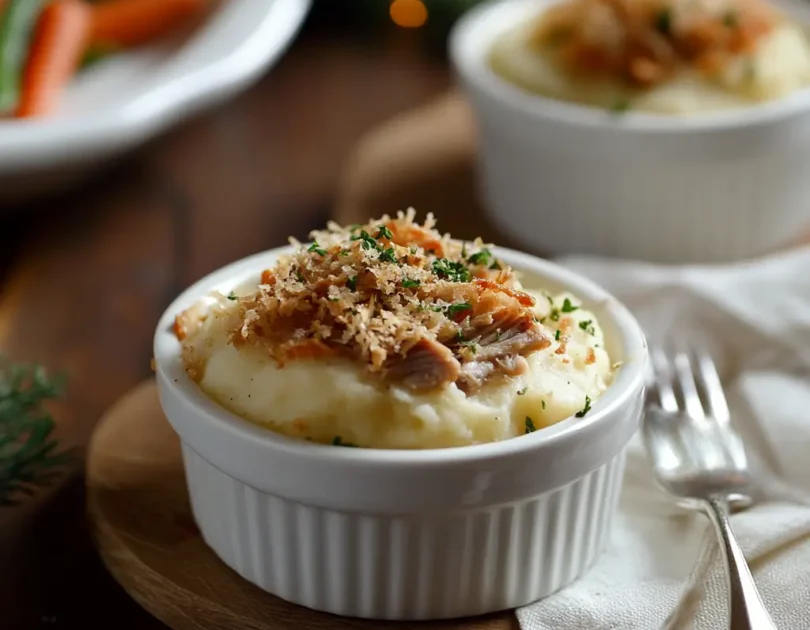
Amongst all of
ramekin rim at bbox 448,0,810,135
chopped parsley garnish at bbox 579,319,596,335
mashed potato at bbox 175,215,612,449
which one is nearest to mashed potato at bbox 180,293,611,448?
mashed potato at bbox 175,215,612,449

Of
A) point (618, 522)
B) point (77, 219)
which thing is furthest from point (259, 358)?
point (77, 219)

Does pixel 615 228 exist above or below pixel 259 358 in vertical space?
below

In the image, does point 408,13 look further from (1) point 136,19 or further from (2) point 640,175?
(2) point 640,175

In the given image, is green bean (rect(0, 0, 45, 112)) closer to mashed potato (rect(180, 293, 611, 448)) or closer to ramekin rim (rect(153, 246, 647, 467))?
ramekin rim (rect(153, 246, 647, 467))

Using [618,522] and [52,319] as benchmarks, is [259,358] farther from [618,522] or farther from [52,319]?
[52,319]

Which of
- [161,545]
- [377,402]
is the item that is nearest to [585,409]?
[377,402]

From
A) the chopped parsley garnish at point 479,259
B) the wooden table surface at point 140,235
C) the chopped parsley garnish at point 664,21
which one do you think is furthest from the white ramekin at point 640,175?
the chopped parsley garnish at point 479,259
